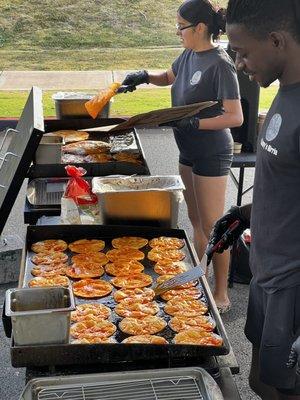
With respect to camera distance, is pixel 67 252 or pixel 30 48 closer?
pixel 67 252

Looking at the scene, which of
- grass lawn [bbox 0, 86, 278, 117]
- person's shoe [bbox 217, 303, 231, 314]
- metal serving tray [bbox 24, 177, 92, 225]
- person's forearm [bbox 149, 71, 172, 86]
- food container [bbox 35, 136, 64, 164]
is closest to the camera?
metal serving tray [bbox 24, 177, 92, 225]

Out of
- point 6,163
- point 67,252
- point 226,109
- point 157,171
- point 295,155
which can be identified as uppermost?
point 295,155

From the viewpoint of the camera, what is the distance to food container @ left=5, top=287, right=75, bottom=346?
1651mm

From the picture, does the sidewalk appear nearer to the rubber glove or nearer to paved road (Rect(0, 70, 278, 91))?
paved road (Rect(0, 70, 278, 91))

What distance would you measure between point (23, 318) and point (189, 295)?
2.80 feet

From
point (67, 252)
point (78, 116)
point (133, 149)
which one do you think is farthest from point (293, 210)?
point (78, 116)

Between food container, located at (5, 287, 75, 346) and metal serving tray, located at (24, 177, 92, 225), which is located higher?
food container, located at (5, 287, 75, 346)

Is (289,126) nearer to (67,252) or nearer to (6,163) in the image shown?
(67,252)

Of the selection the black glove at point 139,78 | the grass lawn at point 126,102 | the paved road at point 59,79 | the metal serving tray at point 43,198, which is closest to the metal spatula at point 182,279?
the metal serving tray at point 43,198

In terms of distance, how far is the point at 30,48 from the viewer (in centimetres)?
1404

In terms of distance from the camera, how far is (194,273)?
7.35 ft

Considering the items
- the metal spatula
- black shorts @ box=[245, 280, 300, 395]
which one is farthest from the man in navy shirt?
the metal spatula

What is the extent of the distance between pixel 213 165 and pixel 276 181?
162cm

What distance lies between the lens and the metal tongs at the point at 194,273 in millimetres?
2234
